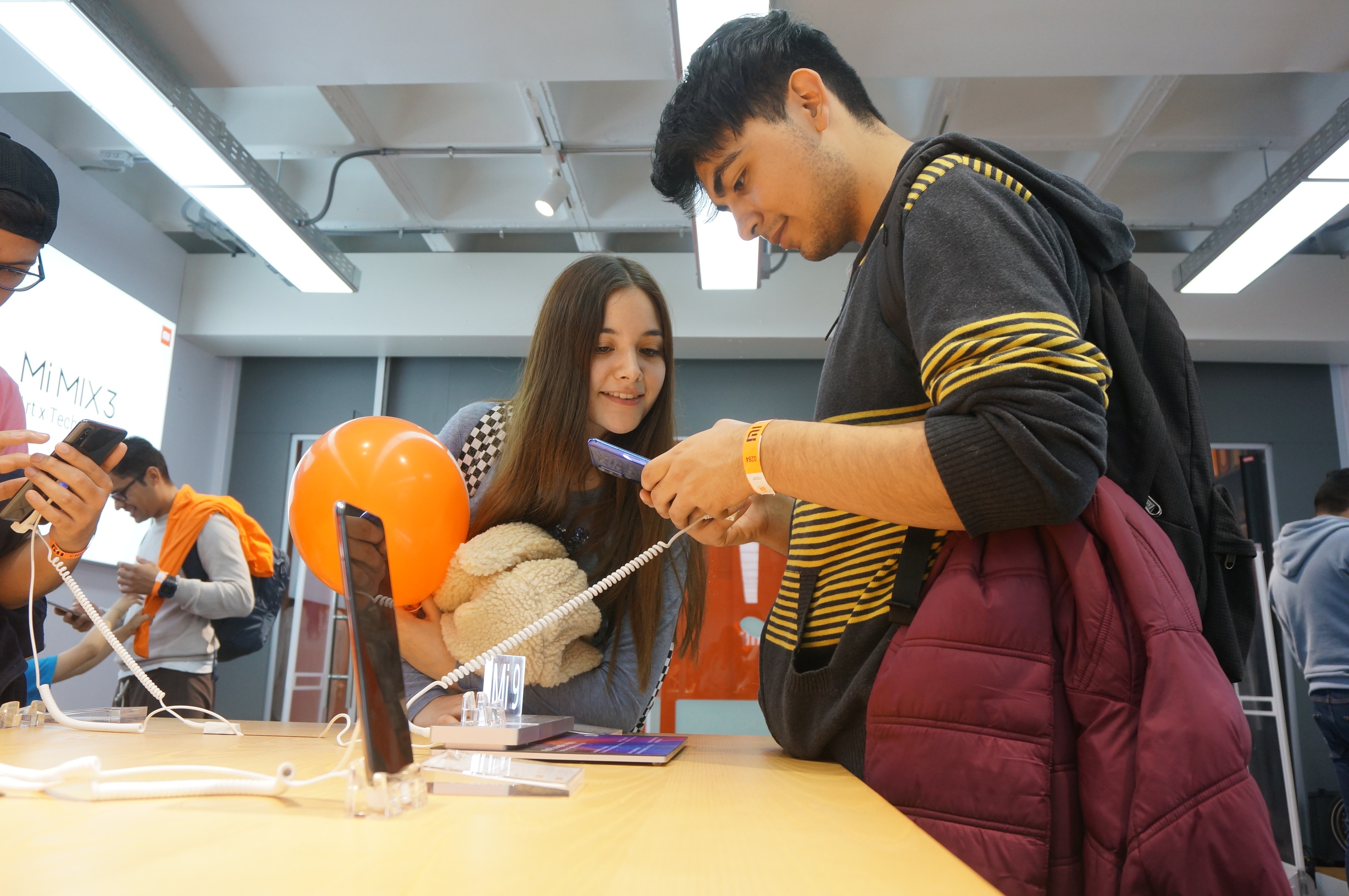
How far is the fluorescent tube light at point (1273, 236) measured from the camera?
11.8 feet

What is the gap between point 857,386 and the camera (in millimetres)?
1021

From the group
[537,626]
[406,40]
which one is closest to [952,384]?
[537,626]

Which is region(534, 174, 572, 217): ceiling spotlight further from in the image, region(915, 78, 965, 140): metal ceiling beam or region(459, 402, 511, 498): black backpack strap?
region(459, 402, 511, 498): black backpack strap

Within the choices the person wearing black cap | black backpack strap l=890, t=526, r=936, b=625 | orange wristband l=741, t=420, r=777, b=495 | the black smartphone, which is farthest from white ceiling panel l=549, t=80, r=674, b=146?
black backpack strap l=890, t=526, r=936, b=625

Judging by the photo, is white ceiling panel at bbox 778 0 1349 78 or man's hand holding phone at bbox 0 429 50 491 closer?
man's hand holding phone at bbox 0 429 50 491

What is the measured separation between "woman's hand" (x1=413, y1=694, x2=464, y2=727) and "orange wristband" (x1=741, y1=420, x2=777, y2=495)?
667 millimetres

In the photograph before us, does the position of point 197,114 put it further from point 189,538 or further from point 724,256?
point 724,256

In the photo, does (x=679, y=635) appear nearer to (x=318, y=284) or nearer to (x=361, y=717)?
(x=318, y=284)

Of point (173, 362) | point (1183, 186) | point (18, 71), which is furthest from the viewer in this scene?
point (173, 362)

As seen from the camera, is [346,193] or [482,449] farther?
[346,193]

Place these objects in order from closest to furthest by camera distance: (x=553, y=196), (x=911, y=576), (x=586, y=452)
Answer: (x=911, y=576) < (x=586, y=452) < (x=553, y=196)

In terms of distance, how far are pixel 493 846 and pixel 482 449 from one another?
132cm

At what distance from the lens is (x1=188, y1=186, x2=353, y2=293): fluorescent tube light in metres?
3.80

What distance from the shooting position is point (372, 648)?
63 cm
